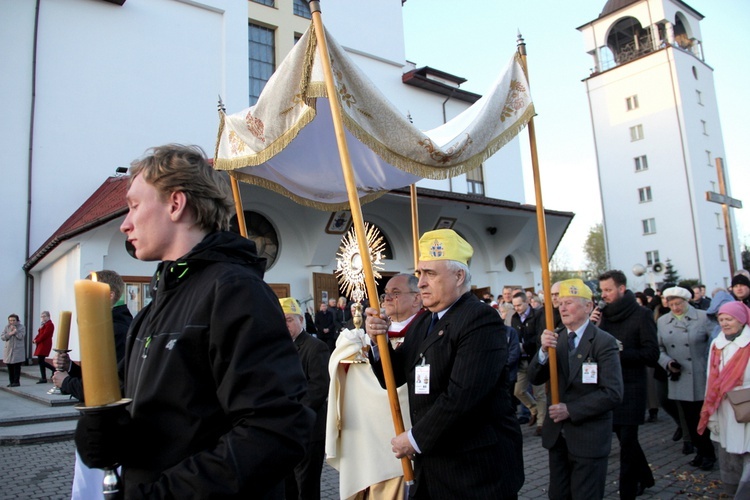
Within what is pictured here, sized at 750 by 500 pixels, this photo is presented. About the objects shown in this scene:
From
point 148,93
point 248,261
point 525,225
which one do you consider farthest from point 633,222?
point 248,261

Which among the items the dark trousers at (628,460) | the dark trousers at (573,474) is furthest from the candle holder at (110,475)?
the dark trousers at (628,460)

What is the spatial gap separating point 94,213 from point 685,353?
1226cm

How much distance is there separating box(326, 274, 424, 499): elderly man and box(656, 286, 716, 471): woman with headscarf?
13.8 ft

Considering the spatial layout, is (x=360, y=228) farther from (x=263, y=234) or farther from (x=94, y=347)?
(x=263, y=234)

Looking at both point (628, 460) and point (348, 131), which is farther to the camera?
point (628, 460)

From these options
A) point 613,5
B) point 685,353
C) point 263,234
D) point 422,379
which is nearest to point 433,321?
point 422,379

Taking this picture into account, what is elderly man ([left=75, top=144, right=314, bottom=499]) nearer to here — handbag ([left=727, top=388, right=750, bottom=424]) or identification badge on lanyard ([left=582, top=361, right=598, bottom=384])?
identification badge on lanyard ([left=582, top=361, right=598, bottom=384])

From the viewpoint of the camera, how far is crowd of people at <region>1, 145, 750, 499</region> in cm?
153

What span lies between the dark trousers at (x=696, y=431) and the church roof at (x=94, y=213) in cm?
956

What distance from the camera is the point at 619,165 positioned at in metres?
43.3

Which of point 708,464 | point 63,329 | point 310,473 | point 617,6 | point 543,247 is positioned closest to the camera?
point 63,329

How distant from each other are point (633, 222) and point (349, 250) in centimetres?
4156

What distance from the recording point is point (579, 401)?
14.3 ft

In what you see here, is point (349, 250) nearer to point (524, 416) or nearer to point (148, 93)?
point (524, 416)
